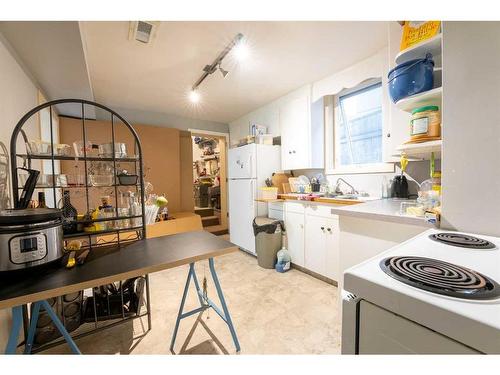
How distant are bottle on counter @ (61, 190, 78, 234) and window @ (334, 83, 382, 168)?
282cm

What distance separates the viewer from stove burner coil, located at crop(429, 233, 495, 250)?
2.53 feet

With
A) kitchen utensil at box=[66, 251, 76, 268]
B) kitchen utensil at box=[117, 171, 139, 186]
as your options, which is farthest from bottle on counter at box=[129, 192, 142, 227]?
kitchen utensil at box=[66, 251, 76, 268]

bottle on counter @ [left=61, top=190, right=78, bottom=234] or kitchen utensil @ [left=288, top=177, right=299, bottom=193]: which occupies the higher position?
kitchen utensil @ [left=288, top=177, right=299, bottom=193]

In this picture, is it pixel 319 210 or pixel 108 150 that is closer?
pixel 108 150

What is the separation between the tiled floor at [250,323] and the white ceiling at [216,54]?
97.2 inches

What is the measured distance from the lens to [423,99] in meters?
1.30

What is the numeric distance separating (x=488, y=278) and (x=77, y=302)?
2202 mm

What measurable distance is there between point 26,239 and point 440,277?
1.50m

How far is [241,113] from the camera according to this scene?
4.16 meters

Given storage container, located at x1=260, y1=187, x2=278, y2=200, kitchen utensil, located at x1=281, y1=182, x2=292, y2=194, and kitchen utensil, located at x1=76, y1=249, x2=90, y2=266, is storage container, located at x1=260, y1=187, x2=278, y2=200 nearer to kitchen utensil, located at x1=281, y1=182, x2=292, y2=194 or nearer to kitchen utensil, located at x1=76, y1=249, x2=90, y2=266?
kitchen utensil, located at x1=281, y1=182, x2=292, y2=194

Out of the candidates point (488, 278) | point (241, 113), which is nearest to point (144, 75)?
point (241, 113)

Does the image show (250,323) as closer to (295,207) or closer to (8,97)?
(295,207)

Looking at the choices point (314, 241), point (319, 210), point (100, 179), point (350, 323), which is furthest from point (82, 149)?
point (314, 241)

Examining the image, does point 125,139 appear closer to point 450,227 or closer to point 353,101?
point 353,101
